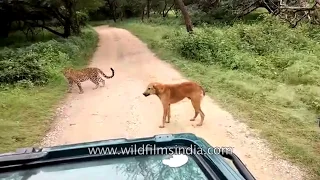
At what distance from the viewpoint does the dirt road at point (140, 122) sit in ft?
22.3

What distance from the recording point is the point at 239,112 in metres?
9.23

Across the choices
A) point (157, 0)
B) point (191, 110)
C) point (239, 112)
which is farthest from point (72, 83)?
point (157, 0)

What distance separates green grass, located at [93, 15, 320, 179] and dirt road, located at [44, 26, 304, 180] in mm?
338

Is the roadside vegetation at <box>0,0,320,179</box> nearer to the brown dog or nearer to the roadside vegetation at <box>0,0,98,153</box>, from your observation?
the roadside vegetation at <box>0,0,98,153</box>

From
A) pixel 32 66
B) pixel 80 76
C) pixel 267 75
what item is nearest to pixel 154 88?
pixel 80 76

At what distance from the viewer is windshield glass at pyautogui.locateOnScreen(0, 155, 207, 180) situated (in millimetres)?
2275

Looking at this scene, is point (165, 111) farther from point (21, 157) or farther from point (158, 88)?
point (21, 157)

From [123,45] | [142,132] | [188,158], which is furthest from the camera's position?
[123,45]

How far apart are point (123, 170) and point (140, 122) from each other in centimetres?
661

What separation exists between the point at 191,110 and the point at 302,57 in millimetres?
7317

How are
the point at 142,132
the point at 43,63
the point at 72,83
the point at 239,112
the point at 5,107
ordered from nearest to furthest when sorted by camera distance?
the point at 142,132
the point at 239,112
the point at 5,107
the point at 72,83
the point at 43,63

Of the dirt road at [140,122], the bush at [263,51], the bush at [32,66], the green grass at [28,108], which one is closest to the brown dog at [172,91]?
the dirt road at [140,122]

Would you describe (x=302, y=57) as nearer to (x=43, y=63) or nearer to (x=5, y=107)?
(x=43, y=63)

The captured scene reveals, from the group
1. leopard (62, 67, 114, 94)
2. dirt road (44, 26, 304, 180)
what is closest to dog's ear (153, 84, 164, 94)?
dirt road (44, 26, 304, 180)
